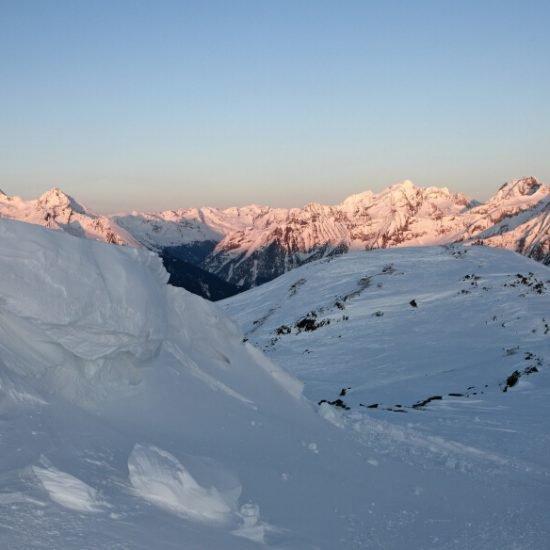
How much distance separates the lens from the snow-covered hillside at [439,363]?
34.4 ft

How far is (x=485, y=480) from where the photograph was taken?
1064cm

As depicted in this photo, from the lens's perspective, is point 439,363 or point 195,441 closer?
point 195,441

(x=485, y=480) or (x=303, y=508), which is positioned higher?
(x=303, y=508)

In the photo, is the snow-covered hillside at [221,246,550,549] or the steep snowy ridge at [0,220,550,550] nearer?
the steep snowy ridge at [0,220,550,550]

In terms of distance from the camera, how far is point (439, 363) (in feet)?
76.4

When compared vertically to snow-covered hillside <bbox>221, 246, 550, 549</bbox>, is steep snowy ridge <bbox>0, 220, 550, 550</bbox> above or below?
above

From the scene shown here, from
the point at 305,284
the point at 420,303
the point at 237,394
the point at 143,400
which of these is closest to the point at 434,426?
the point at 237,394

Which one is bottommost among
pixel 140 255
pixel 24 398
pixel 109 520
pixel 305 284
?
pixel 305 284

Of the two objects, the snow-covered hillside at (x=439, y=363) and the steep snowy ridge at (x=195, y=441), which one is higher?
the steep snowy ridge at (x=195, y=441)

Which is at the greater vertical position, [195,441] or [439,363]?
[195,441]

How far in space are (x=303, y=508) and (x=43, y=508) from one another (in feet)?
12.3

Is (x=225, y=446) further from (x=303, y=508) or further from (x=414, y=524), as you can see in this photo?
(x=414, y=524)

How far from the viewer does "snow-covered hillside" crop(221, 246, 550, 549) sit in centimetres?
1050

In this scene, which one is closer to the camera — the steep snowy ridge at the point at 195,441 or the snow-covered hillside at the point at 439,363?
the steep snowy ridge at the point at 195,441
